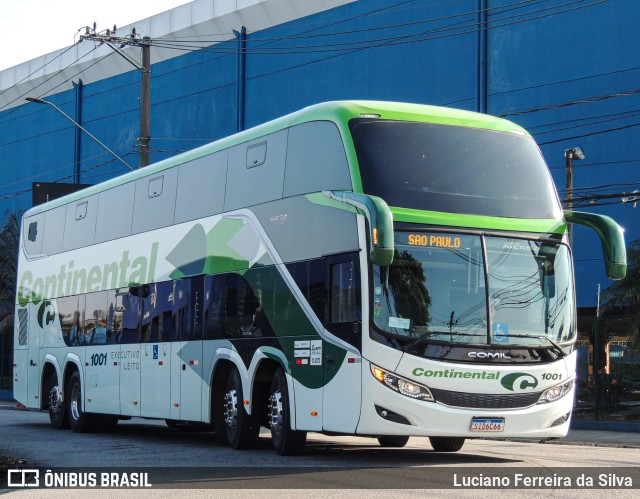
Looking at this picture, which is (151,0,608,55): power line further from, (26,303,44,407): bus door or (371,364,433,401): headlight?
(371,364,433,401): headlight

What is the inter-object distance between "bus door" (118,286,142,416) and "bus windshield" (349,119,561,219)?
729cm

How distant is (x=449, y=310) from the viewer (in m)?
14.5

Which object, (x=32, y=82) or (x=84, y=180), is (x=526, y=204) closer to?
(x=84, y=180)

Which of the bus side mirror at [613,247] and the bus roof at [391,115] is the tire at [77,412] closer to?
the bus roof at [391,115]

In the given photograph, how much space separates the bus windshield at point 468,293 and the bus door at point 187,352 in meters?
5.30

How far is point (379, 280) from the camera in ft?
47.3

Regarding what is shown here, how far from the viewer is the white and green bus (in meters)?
14.3

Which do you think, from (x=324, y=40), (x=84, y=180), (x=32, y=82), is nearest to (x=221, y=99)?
(x=324, y=40)

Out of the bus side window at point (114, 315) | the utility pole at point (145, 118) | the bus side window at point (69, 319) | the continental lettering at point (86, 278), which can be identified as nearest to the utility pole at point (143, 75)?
the utility pole at point (145, 118)

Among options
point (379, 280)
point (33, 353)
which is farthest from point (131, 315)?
point (379, 280)

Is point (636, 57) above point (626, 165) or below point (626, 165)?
above

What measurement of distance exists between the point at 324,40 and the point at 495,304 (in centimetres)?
3452

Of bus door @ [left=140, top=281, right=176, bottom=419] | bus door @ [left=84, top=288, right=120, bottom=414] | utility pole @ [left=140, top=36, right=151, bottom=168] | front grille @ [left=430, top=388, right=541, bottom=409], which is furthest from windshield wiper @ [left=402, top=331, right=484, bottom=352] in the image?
utility pole @ [left=140, top=36, right=151, bottom=168]

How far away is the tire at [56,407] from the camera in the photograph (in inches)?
978
